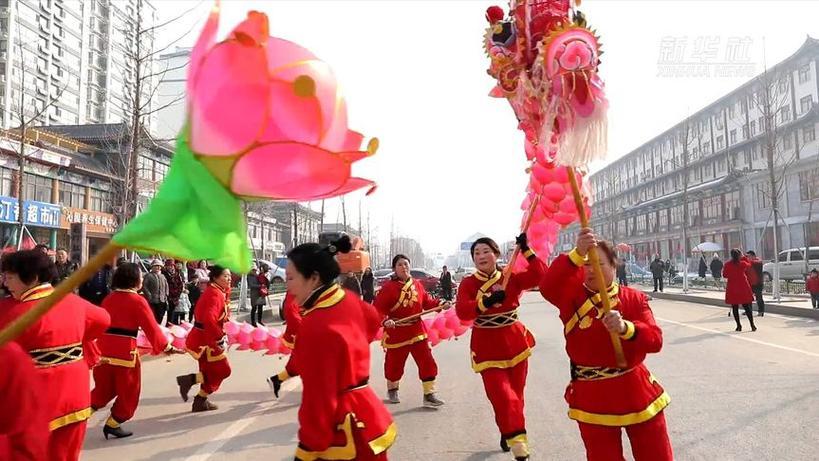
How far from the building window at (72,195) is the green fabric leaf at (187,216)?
2985cm

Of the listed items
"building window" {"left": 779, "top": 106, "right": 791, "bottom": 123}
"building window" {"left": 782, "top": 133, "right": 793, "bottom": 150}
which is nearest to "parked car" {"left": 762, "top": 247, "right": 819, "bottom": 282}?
"building window" {"left": 782, "top": 133, "right": 793, "bottom": 150}

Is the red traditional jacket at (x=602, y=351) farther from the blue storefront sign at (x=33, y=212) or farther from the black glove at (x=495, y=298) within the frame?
the blue storefront sign at (x=33, y=212)

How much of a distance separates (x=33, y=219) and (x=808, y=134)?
4270 cm

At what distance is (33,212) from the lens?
938 inches

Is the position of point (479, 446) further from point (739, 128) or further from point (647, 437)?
point (739, 128)

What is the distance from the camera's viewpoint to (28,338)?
2.80 m

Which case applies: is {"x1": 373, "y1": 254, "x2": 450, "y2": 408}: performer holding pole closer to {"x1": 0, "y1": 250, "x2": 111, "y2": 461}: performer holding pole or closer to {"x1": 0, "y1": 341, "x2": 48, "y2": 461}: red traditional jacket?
{"x1": 0, "y1": 250, "x2": 111, "y2": 461}: performer holding pole

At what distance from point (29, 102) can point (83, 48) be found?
1155cm

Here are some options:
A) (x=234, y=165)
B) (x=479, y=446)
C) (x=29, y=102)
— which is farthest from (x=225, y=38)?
(x=29, y=102)

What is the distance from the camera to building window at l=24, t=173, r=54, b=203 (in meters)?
24.4

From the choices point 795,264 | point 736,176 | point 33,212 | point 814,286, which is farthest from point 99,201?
point 736,176

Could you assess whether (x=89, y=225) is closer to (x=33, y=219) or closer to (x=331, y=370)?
(x=33, y=219)

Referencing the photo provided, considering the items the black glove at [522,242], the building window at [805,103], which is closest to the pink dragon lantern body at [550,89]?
the black glove at [522,242]

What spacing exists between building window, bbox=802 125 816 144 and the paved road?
31282mm
